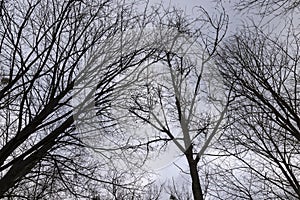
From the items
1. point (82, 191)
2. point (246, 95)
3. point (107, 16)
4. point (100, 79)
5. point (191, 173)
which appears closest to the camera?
point (100, 79)

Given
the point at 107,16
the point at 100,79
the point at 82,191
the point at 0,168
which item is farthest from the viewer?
the point at 82,191

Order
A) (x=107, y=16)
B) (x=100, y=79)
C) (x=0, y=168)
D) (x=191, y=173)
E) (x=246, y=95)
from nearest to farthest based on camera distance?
(x=0, y=168), (x=100, y=79), (x=107, y=16), (x=246, y=95), (x=191, y=173)

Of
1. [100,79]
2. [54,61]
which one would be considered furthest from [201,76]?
[54,61]

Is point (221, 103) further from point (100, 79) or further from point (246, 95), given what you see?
point (100, 79)

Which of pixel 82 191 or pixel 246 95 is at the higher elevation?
pixel 246 95

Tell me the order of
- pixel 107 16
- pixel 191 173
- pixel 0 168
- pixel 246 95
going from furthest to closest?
pixel 191 173 < pixel 246 95 < pixel 107 16 < pixel 0 168

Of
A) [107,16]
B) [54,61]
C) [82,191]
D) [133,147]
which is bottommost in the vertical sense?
[82,191]

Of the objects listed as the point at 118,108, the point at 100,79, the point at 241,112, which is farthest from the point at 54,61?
the point at 241,112

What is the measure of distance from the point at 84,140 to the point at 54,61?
0.97 meters

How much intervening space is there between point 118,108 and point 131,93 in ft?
0.75

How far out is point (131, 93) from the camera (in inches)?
140

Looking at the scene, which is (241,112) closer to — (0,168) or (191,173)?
(191,173)

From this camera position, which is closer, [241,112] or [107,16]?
[107,16]

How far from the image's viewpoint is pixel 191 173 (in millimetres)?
5406
